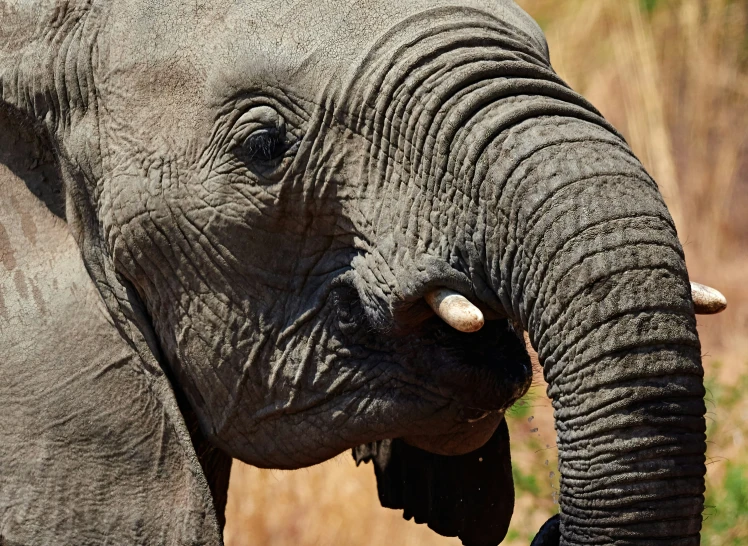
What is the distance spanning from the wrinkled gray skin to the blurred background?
247 centimetres

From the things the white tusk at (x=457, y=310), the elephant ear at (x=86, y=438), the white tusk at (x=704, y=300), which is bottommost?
the elephant ear at (x=86, y=438)

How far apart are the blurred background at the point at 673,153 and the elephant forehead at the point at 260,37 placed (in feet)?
9.74

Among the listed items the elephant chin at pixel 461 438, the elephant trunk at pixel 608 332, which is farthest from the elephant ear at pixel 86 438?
the elephant trunk at pixel 608 332

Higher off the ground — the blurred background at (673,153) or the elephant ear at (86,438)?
the blurred background at (673,153)

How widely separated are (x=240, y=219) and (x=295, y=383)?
0.32 m

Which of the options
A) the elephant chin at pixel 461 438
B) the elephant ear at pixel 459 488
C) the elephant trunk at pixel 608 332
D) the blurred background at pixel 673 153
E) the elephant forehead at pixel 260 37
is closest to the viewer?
the elephant trunk at pixel 608 332

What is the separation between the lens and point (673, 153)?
7.60 m

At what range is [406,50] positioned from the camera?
2031mm

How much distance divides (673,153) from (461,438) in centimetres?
559

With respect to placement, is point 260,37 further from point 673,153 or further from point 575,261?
point 673,153

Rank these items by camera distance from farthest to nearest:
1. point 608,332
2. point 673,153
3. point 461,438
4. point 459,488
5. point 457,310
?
point 673,153 < point 459,488 < point 461,438 < point 457,310 < point 608,332

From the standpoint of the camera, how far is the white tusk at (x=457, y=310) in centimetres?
186

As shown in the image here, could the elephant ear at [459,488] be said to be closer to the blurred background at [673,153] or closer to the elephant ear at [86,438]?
the elephant ear at [86,438]

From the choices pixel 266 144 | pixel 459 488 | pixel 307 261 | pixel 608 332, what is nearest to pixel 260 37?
pixel 266 144
